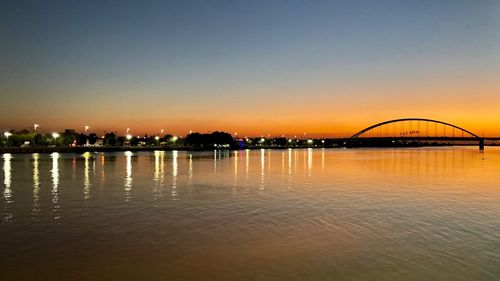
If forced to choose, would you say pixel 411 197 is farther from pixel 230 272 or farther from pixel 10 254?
pixel 10 254

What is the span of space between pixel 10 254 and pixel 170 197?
1424 centimetres

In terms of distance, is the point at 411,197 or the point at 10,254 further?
the point at 411,197

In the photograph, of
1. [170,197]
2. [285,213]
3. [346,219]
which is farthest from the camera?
[170,197]

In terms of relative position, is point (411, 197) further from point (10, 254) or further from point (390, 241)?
point (10, 254)

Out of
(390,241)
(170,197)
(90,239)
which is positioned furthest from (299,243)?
(170,197)

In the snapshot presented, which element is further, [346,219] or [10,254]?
[346,219]

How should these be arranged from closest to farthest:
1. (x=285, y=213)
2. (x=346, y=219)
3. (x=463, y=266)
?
(x=463, y=266)
(x=346, y=219)
(x=285, y=213)

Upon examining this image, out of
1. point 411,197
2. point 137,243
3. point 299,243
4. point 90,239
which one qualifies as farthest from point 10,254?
point 411,197

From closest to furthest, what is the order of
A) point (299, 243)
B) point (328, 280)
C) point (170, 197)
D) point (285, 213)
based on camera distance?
point (328, 280) → point (299, 243) → point (285, 213) → point (170, 197)

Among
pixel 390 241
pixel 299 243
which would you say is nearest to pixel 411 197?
pixel 390 241

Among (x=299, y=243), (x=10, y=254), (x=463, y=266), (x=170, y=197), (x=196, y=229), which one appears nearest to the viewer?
(x=463, y=266)

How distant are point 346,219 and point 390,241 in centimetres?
413

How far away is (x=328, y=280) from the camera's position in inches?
421

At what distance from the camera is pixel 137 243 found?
1442cm
